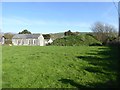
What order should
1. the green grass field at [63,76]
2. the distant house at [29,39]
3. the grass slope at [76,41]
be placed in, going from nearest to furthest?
the green grass field at [63,76] → the grass slope at [76,41] → the distant house at [29,39]

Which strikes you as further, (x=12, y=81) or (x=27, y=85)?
(x=12, y=81)

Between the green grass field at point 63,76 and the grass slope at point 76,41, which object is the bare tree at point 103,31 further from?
the green grass field at point 63,76

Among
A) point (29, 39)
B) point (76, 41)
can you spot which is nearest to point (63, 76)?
point (76, 41)

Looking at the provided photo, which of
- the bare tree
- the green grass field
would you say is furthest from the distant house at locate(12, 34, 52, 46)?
the green grass field

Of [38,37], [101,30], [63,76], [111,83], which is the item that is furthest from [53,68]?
[38,37]

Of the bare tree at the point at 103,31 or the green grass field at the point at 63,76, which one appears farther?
the bare tree at the point at 103,31

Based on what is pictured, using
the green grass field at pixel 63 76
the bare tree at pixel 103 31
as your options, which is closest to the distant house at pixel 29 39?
the bare tree at pixel 103 31

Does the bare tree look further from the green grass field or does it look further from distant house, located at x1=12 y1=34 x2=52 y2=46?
the green grass field

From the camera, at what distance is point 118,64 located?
545 inches

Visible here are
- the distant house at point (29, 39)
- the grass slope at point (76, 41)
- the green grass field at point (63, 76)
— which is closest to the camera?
the green grass field at point (63, 76)

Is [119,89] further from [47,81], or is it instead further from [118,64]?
[118,64]

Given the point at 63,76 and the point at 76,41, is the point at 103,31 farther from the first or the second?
the point at 63,76

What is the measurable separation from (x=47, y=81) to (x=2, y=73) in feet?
8.71

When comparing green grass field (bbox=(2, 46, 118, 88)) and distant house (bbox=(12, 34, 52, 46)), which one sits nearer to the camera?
green grass field (bbox=(2, 46, 118, 88))
